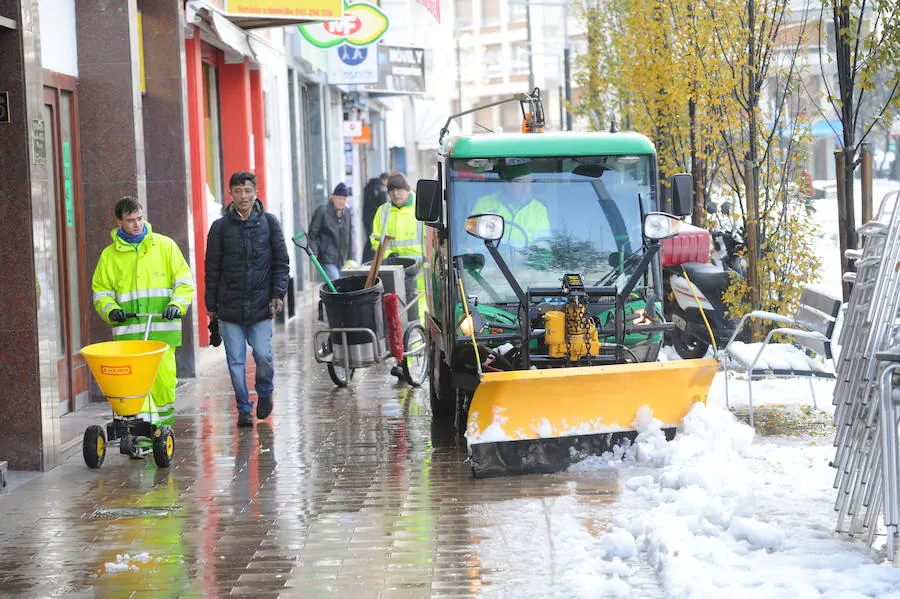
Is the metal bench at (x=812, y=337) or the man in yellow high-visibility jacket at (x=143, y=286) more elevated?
the man in yellow high-visibility jacket at (x=143, y=286)

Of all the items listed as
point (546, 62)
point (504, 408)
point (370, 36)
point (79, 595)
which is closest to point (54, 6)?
point (504, 408)

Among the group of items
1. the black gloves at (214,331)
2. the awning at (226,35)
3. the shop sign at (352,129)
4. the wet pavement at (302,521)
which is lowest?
the wet pavement at (302,521)

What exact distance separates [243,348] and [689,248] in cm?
530

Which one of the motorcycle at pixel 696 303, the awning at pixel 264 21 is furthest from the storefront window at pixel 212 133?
the motorcycle at pixel 696 303

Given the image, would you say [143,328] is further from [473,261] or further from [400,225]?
[400,225]

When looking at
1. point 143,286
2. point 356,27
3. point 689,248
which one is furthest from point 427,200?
point 356,27

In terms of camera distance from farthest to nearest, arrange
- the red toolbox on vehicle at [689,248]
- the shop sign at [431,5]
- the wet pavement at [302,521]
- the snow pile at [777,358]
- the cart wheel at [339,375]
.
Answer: the shop sign at [431,5], the red toolbox on vehicle at [689,248], the cart wheel at [339,375], the snow pile at [777,358], the wet pavement at [302,521]

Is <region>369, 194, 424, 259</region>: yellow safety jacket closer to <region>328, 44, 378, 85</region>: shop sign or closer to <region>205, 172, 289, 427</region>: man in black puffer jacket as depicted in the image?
<region>205, 172, 289, 427</region>: man in black puffer jacket

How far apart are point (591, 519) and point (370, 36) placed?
16.3 meters

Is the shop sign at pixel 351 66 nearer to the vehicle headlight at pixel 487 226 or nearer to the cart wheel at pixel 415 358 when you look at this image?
the cart wheel at pixel 415 358

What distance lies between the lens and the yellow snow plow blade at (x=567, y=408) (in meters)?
8.40

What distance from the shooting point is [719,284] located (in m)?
13.4

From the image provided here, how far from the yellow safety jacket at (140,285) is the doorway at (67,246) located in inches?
77.2

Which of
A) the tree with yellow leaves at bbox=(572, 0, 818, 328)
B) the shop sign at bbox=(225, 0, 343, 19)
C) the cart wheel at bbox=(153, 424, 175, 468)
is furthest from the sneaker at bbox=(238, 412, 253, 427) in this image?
→ the shop sign at bbox=(225, 0, 343, 19)
